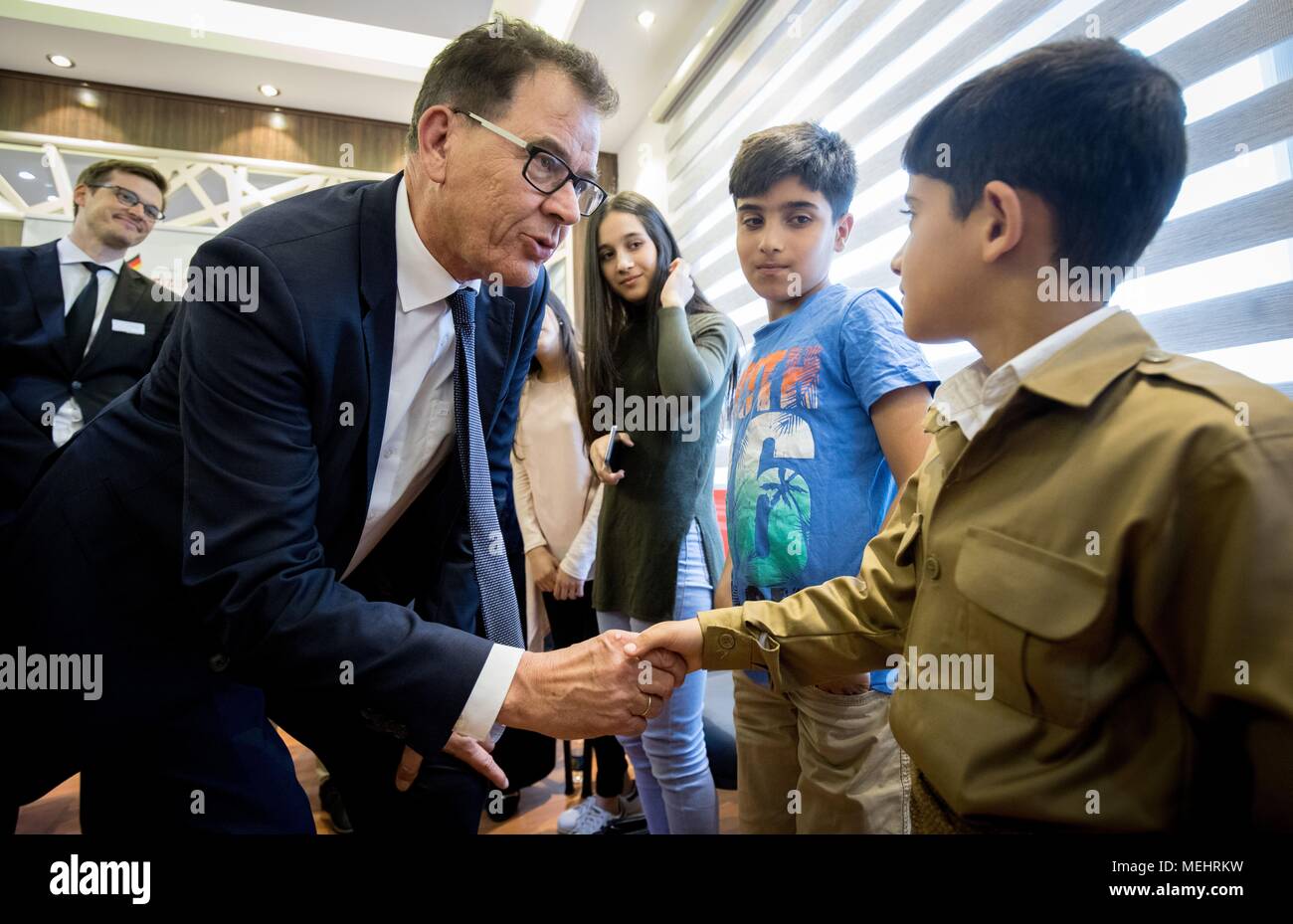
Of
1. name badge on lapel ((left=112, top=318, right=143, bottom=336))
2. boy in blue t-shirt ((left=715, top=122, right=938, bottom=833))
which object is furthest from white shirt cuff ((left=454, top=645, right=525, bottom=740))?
name badge on lapel ((left=112, top=318, right=143, bottom=336))

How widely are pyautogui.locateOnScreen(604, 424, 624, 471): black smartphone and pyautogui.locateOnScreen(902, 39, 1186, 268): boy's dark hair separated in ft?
Answer: 3.36

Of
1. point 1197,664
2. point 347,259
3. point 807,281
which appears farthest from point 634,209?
point 1197,664

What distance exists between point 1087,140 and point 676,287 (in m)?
0.98

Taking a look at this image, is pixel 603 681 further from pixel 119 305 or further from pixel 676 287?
pixel 119 305

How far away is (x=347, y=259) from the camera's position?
0.98m

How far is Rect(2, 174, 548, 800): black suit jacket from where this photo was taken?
862mm

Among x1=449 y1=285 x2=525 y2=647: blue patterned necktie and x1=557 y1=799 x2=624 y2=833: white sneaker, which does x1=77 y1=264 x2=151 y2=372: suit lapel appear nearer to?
x1=449 y1=285 x2=525 y2=647: blue patterned necktie

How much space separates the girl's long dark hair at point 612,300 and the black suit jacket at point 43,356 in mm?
2076

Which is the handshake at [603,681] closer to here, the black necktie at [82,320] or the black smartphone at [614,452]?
the black smartphone at [614,452]

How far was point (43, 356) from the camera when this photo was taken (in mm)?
2342

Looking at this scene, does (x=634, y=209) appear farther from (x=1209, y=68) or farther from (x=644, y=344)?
(x=1209, y=68)

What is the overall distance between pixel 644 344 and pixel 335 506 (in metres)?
0.91

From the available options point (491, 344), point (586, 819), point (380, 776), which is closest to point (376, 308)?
point (491, 344)

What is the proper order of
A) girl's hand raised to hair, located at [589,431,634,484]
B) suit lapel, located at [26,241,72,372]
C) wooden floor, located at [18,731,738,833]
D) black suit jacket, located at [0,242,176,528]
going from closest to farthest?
1. girl's hand raised to hair, located at [589,431,634,484]
2. wooden floor, located at [18,731,738,833]
3. black suit jacket, located at [0,242,176,528]
4. suit lapel, located at [26,241,72,372]
